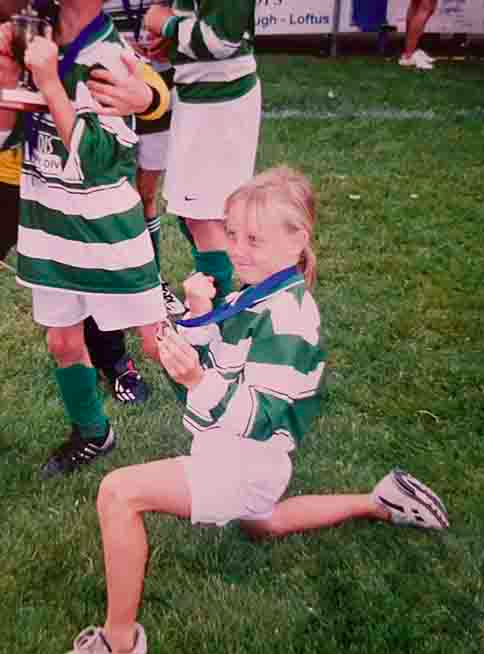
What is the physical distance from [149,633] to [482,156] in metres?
5.61

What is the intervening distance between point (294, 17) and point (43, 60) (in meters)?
10.2

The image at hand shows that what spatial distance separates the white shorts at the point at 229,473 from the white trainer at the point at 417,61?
30.4ft

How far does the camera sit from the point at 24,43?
7.25 ft

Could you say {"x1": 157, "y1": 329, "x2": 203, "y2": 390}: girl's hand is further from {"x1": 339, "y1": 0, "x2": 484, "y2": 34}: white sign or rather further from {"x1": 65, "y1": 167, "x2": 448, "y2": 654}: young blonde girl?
{"x1": 339, "y1": 0, "x2": 484, "y2": 34}: white sign

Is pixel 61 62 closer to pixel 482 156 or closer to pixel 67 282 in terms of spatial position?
pixel 67 282

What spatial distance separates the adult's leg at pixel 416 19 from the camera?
10.0 m

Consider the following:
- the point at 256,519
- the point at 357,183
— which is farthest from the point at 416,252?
the point at 256,519

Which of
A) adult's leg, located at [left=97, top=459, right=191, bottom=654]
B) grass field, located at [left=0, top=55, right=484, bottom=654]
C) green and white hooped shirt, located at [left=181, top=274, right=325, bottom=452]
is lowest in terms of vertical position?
grass field, located at [left=0, top=55, right=484, bottom=654]

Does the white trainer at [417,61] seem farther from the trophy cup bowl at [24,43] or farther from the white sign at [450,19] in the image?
the trophy cup bowl at [24,43]

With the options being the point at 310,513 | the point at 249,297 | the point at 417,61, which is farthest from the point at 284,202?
the point at 417,61

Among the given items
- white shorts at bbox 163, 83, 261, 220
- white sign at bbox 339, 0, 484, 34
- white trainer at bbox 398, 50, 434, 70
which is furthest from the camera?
white sign at bbox 339, 0, 484, 34

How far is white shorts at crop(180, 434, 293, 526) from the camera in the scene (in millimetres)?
2105

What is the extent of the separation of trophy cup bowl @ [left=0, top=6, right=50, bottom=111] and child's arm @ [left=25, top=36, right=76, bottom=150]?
0.08 ft

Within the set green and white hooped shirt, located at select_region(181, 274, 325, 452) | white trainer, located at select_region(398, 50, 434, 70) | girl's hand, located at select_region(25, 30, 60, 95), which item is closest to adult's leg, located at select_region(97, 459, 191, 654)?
green and white hooped shirt, located at select_region(181, 274, 325, 452)
